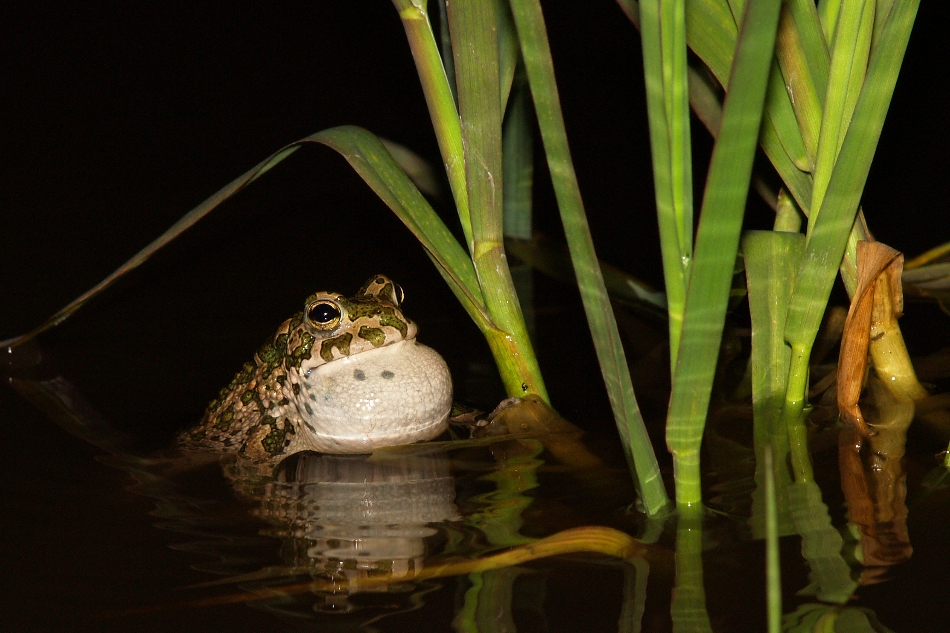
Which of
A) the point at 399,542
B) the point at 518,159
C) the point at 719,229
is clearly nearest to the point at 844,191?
the point at 719,229

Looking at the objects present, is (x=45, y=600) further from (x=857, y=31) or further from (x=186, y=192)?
(x=186, y=192)

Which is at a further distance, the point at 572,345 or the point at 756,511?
the point at 572,345

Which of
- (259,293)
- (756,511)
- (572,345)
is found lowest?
(756,511)

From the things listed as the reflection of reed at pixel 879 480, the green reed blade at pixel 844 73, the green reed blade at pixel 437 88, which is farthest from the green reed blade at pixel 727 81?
the reflection of reed at pixel 879 480

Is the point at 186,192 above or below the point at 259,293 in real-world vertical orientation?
above

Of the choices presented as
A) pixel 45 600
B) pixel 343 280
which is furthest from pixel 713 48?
pixel 343 280

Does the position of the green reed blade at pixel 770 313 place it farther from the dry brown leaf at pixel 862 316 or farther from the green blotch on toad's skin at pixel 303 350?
the green blotch on toad's skin at pixel 303 350
